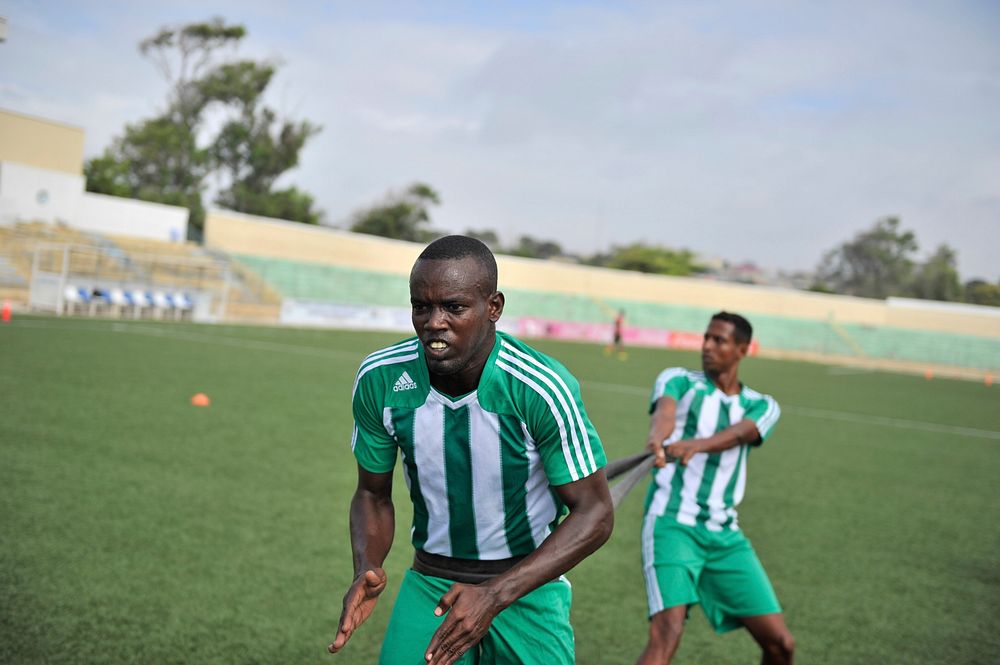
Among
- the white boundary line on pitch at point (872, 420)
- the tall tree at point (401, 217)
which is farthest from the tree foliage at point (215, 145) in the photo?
the white boundary line on pitch at point (872, 420)

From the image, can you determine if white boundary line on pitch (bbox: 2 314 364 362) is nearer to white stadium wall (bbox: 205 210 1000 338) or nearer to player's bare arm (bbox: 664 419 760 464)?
player's bare arm (bbox: 664 419 760 464)

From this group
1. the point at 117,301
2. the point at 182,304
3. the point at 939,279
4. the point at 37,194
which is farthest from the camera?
the point at 939,279

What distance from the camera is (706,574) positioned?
Result: 4.79m

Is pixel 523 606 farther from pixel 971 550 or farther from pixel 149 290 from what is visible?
pixel 149 290

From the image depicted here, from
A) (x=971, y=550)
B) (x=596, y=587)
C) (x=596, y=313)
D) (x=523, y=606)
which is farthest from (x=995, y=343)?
(x=523, y=606)

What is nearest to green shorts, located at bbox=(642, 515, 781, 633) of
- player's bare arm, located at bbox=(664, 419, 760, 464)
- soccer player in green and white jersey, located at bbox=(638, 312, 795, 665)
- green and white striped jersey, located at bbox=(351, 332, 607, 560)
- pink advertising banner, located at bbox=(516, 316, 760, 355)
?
soccer player in green and white jersey, located at bbox=(638, 312, 795, 665)

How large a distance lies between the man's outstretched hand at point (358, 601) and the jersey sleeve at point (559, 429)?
2.10 ft

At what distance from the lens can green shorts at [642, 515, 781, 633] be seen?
15.2 ft

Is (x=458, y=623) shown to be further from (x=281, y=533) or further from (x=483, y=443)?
(x=281, y=533)

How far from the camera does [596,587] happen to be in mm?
6660

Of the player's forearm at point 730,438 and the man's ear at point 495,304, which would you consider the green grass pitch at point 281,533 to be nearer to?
the player's forearm at point 730,438

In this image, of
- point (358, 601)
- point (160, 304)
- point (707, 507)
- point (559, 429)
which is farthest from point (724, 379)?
point (160, 304)

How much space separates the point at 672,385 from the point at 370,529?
2.52 meters

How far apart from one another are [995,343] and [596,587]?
179 ft
